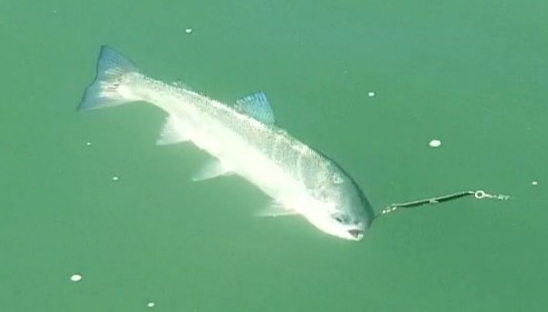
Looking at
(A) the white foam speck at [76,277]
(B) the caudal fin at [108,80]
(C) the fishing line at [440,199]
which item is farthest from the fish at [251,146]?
(A) the white foam speck at [76,277]

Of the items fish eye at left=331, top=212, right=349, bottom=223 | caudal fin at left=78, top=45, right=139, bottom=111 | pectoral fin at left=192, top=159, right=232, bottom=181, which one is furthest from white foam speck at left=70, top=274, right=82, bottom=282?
fish eye at left=331, top=212, right=349, bottom=223

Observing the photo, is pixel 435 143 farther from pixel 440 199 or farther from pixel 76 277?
pixel 76 277

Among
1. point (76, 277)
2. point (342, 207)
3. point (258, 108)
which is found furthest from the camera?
point (258, 108)

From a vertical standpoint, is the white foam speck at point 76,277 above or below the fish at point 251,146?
below

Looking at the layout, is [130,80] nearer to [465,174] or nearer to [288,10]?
[288,10]

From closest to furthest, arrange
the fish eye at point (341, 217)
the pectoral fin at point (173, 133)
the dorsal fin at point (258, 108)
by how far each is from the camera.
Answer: the fish eye at point (341, 217)
the dorsal fin at point (258, 108)
the pectoral fin at point (173, 133)

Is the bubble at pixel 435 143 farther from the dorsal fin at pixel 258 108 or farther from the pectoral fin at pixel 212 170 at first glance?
the pectoral fin at pixel 212 170

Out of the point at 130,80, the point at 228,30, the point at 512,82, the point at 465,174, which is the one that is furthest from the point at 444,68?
the point at 130,80

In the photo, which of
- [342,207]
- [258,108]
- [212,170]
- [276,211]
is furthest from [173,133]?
[342,207]
